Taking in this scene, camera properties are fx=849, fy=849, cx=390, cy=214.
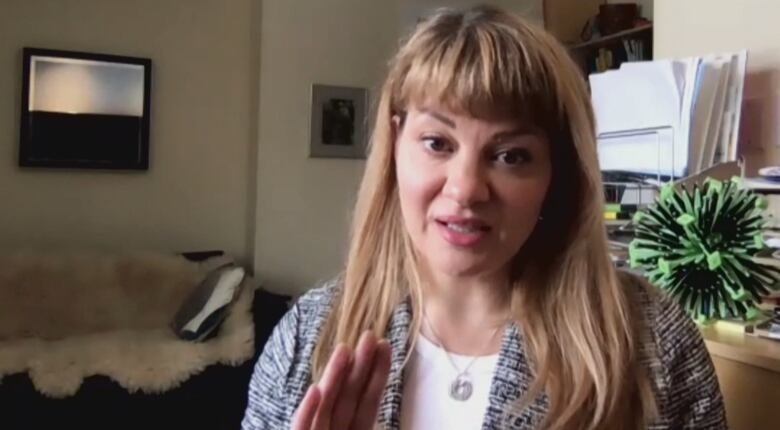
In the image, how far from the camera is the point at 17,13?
343cm

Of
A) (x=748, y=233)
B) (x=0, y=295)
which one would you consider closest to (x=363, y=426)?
(x=748, y=233)

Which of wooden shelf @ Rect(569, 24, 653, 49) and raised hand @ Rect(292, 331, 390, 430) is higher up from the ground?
wooden shelf @ Rect(569, 24, 653, 49)

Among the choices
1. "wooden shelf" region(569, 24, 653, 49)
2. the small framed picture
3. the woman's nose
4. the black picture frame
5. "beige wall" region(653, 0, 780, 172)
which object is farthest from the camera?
the small framed picture

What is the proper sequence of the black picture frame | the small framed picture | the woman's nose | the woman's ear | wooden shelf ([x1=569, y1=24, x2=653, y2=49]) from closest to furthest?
the woman's nose → the woman's ear → the black picture frame → wooden shelf ([x1=569, y1=24, x2=653, y2=49]) → the small framed picture

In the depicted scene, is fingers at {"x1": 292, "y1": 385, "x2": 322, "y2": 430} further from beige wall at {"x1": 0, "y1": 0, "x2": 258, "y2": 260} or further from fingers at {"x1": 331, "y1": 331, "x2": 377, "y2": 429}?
beige wall at {"x1": 0, "y1": 0, "x2": 258, "y2": 260}

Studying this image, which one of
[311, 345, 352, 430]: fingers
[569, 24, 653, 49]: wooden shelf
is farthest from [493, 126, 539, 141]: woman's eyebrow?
[569, 24, 653, 49]: wooden shelf

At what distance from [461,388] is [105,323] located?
2687 mm

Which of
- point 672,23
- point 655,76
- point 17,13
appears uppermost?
point 17,13

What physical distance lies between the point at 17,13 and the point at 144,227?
1.02m

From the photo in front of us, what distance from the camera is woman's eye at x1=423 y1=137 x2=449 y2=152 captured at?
96cm

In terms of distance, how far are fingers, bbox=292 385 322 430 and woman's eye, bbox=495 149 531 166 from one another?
1.20 feet

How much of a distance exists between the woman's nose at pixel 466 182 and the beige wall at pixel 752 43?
667 millimetres

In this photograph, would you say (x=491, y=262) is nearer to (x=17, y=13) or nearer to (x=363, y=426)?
(x=363, y=426)

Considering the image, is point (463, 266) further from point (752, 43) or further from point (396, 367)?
point (752, 43)
